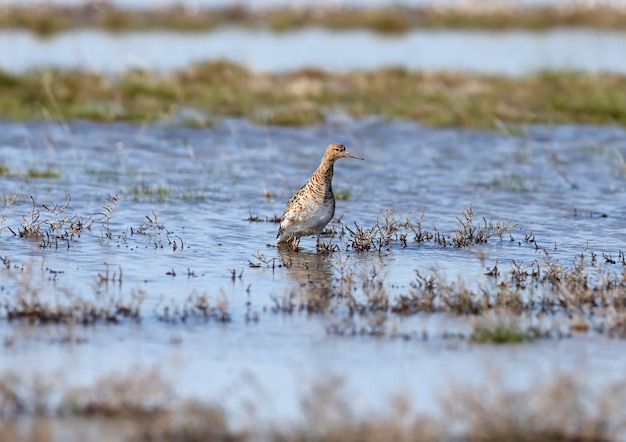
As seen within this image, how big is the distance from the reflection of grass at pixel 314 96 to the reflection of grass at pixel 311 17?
15599 millimetres

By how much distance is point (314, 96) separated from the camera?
24.7m

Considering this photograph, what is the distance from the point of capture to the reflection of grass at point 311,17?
42.4m

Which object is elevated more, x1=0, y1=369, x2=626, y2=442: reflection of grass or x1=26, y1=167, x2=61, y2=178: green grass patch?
x1=26, y1=167, x2=61, y2=178: green grass patch

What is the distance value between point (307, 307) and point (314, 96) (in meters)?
15.6

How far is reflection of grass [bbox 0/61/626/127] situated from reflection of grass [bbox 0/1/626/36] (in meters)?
15.6

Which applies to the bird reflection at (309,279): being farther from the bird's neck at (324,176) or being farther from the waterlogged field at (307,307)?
the bird's neck at (324,176)

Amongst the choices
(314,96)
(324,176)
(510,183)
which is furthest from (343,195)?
(314,96)

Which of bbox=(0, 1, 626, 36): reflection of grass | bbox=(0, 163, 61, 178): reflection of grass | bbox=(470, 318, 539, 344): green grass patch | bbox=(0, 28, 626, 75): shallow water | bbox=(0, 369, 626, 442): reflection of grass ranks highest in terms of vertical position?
bbox=(0, 1, 626, 36): reflection of grass

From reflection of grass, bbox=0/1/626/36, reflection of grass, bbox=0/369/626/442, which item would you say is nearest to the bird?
reflection of grass, bbox=0/369/626/442

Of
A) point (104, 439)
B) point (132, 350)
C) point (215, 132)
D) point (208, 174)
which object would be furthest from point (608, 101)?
point (104, 439)

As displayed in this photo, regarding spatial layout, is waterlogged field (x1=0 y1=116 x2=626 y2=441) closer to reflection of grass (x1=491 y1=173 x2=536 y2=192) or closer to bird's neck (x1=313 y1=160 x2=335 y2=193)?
reflection of grass (x1=491 y1=173 x2=536 y2=192)

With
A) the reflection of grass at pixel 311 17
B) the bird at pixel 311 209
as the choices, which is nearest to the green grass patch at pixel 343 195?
the bird at pixel 311 209

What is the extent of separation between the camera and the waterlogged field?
6590 mm

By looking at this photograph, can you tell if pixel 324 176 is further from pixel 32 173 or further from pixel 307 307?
pixel 32 173
